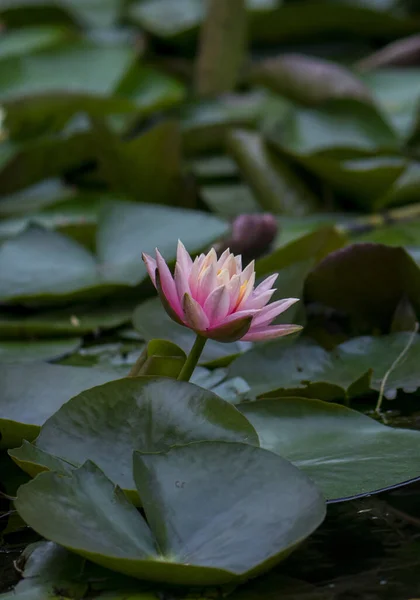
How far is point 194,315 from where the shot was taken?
25.8 inches

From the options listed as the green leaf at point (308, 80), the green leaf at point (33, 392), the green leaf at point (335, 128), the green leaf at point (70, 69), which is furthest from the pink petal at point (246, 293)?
the green leaf at point (70, 69)

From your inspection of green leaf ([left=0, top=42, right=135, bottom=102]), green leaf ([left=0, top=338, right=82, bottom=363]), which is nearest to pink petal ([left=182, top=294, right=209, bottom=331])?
green leaf ([left=0, top=338, right=82, bottom=363])

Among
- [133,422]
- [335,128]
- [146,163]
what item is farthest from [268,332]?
[335,128]

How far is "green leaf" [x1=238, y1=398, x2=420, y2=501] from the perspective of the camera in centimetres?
69

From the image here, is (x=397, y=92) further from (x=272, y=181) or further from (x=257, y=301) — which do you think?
(x=257, y=301)

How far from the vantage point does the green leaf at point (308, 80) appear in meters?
1.86

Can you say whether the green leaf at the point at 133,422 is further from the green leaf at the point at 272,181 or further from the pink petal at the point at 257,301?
the green leaf at the point at 272,181

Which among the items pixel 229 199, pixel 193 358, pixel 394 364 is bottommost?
pixel 229 199

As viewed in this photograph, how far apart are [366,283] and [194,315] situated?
0.41 m

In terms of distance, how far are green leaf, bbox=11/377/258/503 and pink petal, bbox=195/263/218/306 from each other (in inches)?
3.0

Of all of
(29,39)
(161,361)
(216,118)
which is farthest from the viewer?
(29,39)

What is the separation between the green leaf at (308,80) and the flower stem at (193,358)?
120 centimetres

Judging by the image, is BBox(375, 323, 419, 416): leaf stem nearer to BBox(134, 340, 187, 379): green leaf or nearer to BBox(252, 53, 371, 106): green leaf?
BBox(134, 340, 187, 379): green leaf

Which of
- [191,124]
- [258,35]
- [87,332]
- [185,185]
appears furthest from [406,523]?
[258,35]
